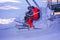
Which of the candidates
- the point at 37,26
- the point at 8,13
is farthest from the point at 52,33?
the point at 8,13

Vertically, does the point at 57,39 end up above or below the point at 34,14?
below

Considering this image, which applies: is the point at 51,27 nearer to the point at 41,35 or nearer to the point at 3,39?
the point at 41,35

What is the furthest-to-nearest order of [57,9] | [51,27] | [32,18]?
[57,9], [32,18], [51,27]

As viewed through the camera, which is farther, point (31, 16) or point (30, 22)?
point (31, 16)

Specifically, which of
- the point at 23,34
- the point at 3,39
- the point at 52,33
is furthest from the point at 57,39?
the point at 3,39

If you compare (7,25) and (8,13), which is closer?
(7,25)

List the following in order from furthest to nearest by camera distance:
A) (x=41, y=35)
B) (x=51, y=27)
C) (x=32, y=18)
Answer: (x=32, y=18) < (x=51, y=27) < (x=41, y=35)

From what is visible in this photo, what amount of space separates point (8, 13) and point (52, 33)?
2143mm

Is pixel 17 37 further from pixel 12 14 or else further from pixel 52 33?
pixel 12 14

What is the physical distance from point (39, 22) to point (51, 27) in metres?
0.47

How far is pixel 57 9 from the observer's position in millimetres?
5258

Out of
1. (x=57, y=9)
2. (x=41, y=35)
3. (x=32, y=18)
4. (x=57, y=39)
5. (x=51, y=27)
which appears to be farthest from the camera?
(x=57, y=9)

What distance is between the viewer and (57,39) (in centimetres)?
335

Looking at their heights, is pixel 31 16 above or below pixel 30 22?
above
